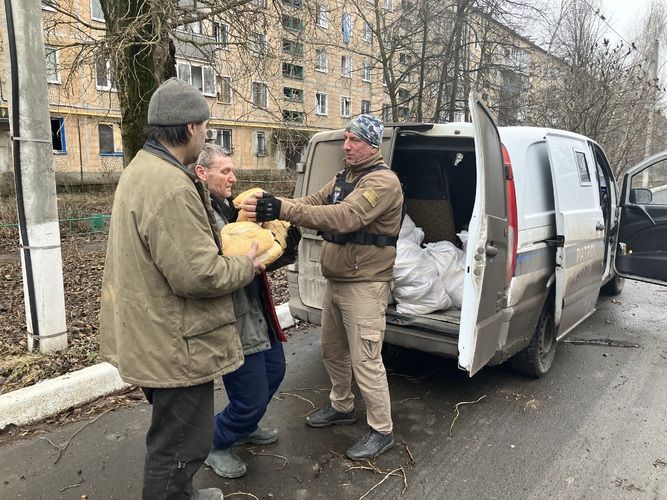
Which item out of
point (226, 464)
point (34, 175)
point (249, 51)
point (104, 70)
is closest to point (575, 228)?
point (226, 464)

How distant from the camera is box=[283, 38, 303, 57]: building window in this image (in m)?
8.98

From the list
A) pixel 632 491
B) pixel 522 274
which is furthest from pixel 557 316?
pixel 632 491

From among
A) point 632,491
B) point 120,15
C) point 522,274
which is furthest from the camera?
point 120,15

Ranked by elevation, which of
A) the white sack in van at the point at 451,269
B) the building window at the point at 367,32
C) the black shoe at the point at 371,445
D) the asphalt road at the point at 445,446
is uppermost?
the building window at the point at 367,32

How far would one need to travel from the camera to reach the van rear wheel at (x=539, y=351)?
4035 millimetres

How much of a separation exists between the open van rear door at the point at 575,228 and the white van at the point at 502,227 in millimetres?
10

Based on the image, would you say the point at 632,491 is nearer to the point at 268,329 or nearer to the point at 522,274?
the point at 522,274

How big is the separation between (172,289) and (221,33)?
7428 mm

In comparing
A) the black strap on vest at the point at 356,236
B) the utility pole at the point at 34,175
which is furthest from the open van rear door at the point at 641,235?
the utility pole at the point at 34,175

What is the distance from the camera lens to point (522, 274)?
3564 mm

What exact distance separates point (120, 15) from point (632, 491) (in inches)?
274

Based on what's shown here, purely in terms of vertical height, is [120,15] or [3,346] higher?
[120,15]

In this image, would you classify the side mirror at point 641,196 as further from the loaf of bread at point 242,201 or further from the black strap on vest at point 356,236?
the loaf of bread at point 242,201

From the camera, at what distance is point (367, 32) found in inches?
541
